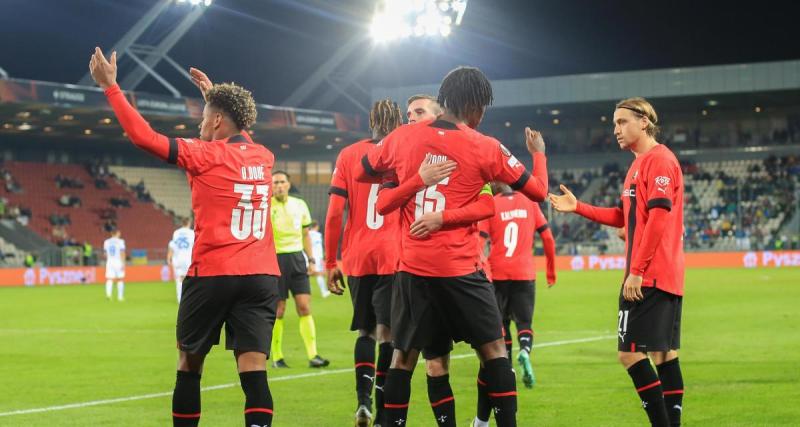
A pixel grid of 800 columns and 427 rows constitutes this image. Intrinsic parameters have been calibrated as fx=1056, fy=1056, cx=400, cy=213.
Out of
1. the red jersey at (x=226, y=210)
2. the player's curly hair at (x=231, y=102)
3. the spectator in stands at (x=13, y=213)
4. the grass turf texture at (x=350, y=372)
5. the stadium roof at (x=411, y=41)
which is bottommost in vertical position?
the grass turf texture at (x=350, y=372)

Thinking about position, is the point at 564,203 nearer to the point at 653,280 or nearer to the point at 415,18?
the point at 653,280

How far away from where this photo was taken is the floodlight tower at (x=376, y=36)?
42562 millimetres

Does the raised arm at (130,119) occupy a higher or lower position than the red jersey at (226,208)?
higher

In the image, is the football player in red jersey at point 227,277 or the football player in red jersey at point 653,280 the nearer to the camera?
the football player in red jersey at point 227,277

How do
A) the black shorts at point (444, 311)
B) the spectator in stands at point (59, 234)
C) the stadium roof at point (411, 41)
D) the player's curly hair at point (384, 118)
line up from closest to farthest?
the black shorts at point (444, 311) → the player's curly hair at point (384, 118) → the stadium roof at point (411, 41) → the spectator in stands at point (59, 234)

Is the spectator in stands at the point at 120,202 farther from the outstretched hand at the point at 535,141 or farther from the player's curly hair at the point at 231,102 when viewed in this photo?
the outstretched hand at the point at 535,141

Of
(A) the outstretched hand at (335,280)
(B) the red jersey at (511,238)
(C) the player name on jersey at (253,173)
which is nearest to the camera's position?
(C) the player name on jersey at (253,173)

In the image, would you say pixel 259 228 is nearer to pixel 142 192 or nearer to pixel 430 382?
pixel 430 382

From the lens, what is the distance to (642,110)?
7250 millimetres

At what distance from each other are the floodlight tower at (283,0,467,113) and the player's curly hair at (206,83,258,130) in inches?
1396

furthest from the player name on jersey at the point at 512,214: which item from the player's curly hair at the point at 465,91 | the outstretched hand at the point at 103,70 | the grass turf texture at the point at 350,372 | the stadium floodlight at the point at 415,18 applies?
the stadium floodlight at the point at 415,18

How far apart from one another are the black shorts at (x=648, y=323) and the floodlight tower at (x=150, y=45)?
39112 mm

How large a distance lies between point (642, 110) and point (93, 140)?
5096 centimetres

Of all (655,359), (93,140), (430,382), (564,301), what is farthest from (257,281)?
(93,140)
